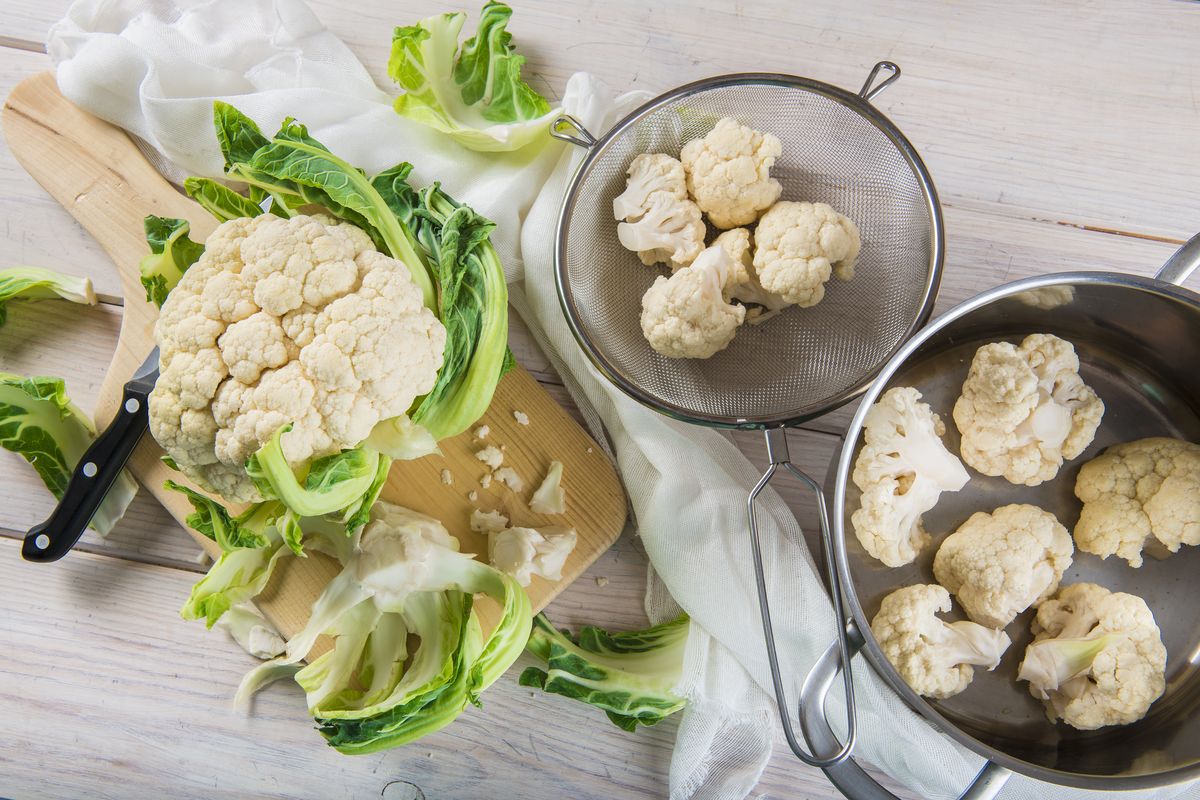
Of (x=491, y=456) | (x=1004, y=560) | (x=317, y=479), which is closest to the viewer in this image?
(x=317, y=479)

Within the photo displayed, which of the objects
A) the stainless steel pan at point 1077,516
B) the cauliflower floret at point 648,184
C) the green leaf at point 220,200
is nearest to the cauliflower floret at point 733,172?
the cauliflower floret at point 648,184

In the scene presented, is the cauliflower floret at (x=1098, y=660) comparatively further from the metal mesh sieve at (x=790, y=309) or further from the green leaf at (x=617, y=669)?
the green leaf at (x=617, y=669)

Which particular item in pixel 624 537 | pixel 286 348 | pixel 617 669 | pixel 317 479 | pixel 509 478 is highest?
pixel 286 348

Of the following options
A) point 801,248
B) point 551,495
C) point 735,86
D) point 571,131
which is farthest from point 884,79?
point 551,495

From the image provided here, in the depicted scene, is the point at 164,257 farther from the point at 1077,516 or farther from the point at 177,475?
the point at 1077,516

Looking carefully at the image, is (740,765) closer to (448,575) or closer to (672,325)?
(448,575)

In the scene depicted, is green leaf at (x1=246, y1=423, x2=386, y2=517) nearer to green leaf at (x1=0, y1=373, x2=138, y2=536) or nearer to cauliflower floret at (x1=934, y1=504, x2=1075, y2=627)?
green leaf at (x1=0, y1=373, x2=138, y2=536)

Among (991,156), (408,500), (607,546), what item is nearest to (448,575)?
(408,500)
